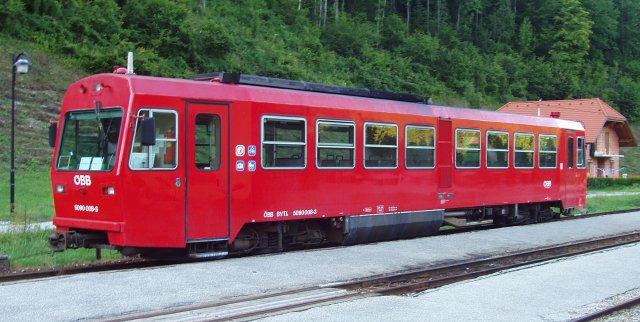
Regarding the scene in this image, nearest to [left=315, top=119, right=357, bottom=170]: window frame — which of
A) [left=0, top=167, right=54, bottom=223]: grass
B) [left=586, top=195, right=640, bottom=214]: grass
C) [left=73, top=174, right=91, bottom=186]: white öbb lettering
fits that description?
[left=73, top=174, right=91, bottom=186]: white öbb lettering

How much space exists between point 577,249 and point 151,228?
31.5 ft

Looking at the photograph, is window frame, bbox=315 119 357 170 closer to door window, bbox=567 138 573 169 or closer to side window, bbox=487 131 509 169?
side window, bbox=487 131 509 169

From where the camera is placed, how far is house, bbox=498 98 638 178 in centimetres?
5508

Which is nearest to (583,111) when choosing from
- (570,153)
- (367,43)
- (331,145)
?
(367,43)

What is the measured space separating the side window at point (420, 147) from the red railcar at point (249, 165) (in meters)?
0.04

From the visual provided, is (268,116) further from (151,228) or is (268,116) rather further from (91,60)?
(91,60)

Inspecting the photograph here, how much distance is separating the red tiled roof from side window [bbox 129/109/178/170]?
4624 centimetres

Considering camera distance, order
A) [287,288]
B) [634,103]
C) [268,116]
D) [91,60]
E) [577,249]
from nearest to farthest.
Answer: [287,288] → [268,116] → [577,249] → [91,60] → [634,103]

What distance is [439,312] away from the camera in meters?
8.63

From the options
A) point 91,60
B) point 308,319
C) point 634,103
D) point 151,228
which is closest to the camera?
point 308,319

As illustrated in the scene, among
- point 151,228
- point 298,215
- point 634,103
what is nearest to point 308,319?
point 151,228

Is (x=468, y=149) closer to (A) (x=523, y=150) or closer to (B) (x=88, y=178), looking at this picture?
(A) (x=523, y=150)

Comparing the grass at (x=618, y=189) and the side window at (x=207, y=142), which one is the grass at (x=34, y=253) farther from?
the grass at (x=618, y=189)

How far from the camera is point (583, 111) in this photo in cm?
5675
